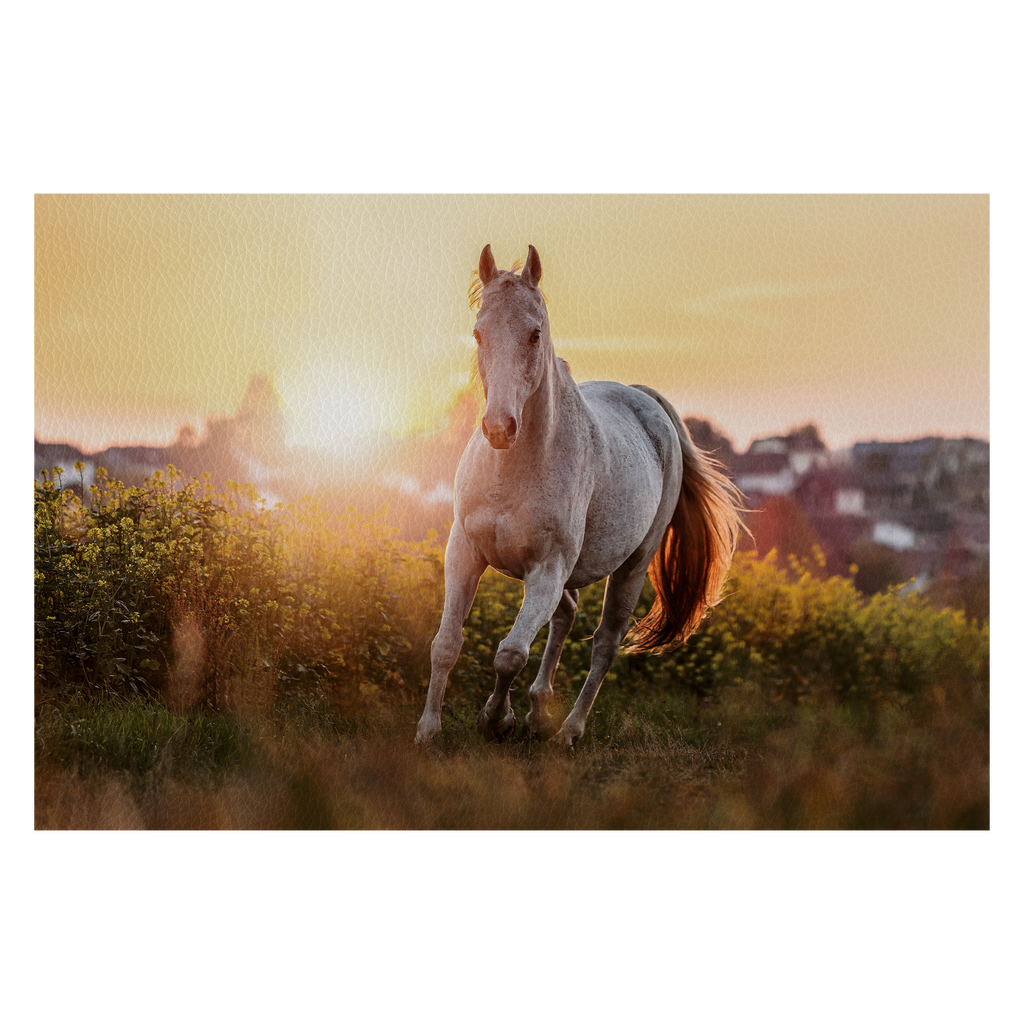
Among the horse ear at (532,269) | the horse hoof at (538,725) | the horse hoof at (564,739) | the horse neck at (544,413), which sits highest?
the horse ear at (532,269)

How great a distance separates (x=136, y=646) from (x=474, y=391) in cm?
250

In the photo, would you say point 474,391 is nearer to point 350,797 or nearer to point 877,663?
point 350,797

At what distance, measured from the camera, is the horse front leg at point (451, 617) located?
14.8 ft

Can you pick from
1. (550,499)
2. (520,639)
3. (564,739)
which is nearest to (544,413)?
(550,499)

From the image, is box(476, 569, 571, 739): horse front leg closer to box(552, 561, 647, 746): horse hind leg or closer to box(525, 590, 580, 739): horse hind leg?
box(525, 590, 580, 739): horse hind leg

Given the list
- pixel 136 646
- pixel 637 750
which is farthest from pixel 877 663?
pixel 136 646

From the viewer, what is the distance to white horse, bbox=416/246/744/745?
4059 millimetres

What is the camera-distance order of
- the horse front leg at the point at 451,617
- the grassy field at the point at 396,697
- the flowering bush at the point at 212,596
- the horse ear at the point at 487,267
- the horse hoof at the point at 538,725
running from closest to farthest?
1. the grassy field at the point at 396,697
2. the horse ear at the point at 487,267
3. the horse front leg at the point at 451,617
4. the flowering bush at the point at 212,596
5. the horse hoof at the point at 538,725

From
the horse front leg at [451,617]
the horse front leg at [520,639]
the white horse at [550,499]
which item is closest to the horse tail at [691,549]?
the white horse at [550,499]

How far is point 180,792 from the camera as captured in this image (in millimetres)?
3811

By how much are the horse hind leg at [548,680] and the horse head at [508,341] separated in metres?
1.83

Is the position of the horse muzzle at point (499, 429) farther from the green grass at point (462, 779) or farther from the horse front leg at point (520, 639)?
the green grass at point (462, 779)

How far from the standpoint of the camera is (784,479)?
6.40 metres

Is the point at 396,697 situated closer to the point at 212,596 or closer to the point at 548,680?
the point at 548,680
